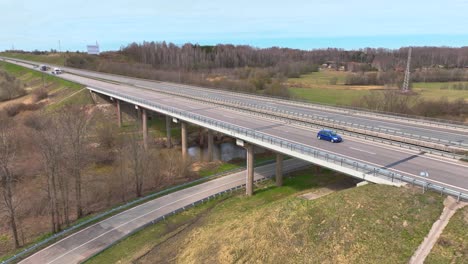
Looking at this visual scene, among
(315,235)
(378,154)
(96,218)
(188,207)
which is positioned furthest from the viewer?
(188,207)

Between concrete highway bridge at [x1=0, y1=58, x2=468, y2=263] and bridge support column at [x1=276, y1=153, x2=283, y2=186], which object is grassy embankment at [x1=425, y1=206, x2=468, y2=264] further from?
bridge support column at [x1=276, y1=153, x2=283, y2=186]

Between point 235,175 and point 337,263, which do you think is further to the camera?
point 235,175

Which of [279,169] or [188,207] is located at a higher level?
[279,169]

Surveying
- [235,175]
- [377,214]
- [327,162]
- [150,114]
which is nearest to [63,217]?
[235,175]

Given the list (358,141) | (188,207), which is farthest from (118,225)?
(358,141)

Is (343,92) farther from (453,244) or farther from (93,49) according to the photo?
(93,49)

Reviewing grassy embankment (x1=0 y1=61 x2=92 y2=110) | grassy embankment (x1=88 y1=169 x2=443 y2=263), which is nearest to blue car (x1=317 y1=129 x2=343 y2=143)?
grassy embankment (x1=88 y1=169 x2=443 y2=263)

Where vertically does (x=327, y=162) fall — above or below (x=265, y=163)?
above

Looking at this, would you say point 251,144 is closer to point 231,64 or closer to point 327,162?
point 327,162
